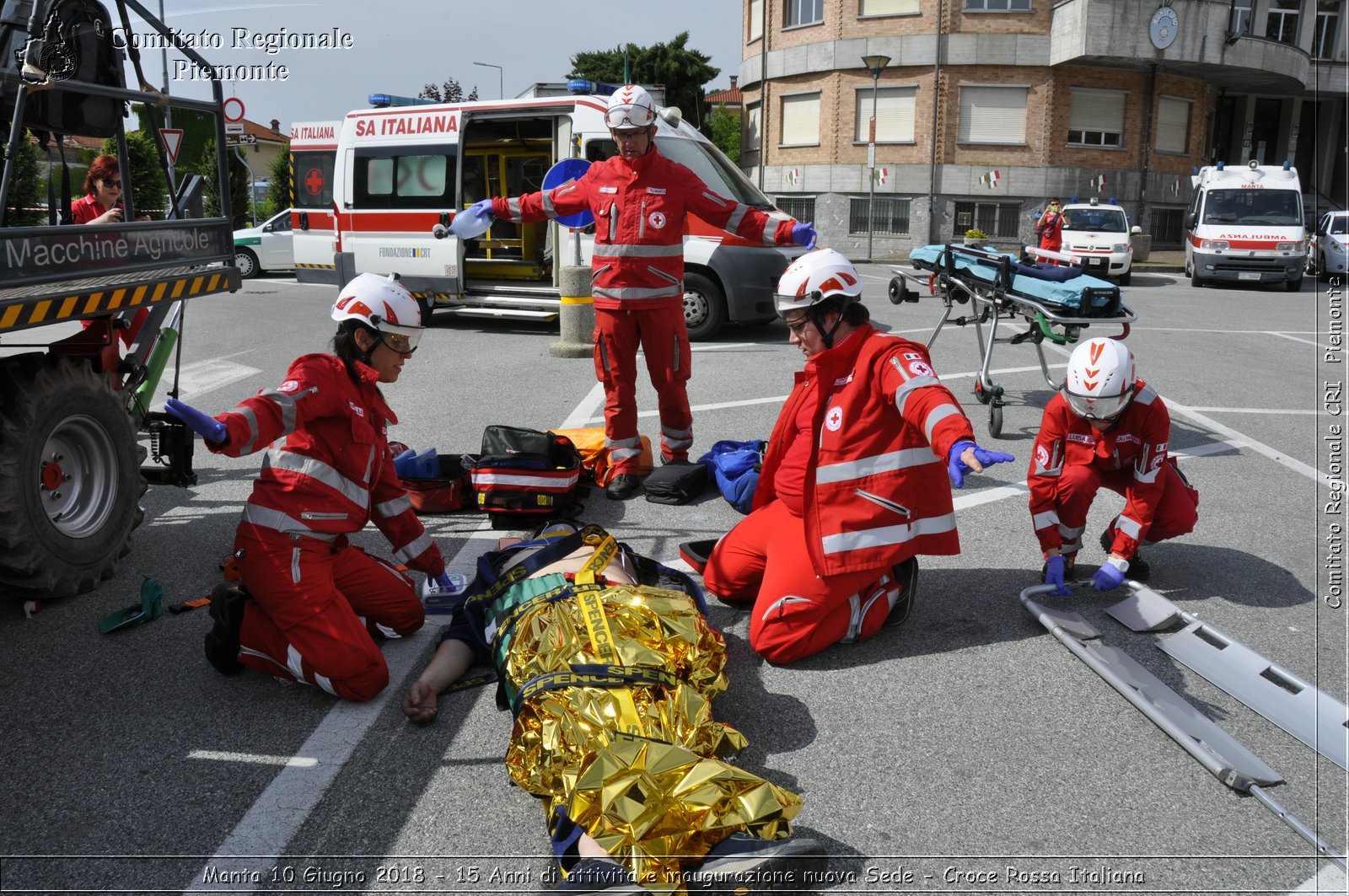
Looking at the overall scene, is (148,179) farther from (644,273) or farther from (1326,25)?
(1326,25)

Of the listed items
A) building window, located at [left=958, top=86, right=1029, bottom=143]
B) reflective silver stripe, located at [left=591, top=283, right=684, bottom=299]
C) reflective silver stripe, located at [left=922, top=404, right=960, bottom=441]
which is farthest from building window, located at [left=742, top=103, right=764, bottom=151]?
reflective silver stripe, located at [left=922, top=404, right=960, bottom=441]

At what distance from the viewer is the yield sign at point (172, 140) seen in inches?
201

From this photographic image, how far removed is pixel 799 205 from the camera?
35.6m

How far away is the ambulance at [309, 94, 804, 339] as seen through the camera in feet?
38.7

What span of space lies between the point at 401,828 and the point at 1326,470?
6.70 m

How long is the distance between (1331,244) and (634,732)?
83.5ft

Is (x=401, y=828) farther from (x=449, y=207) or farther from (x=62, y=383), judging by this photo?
(x=449, y=207)

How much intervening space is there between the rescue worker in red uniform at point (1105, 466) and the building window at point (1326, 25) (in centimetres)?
3970

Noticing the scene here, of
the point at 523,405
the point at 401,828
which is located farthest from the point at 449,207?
the point at 401,828

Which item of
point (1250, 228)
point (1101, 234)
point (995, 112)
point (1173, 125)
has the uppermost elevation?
point (995, 112)

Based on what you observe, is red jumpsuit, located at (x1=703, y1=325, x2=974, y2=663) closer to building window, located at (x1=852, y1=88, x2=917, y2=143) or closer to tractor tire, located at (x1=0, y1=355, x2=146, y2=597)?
tractor tire, located at (x1=0, y1=355, x2=146, y2=597)

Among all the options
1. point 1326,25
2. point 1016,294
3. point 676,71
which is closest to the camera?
point 1016,294

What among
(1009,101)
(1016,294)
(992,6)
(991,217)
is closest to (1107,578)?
(1016,294)

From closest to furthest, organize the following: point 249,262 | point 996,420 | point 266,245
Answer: point 996,420 < point 266,245 < point 249,262
